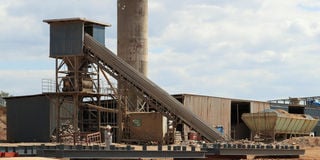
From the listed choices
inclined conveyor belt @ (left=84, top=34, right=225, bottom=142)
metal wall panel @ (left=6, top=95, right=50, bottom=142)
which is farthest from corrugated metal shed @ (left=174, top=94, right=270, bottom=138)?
metal wall panel @ (left=6, top=95, right=50, bottom=142)

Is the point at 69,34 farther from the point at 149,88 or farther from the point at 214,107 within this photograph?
the point at 214,107

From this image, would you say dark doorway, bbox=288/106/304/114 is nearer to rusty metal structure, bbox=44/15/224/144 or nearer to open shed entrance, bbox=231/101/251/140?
open shed entrance, bbox=231/101/251/140

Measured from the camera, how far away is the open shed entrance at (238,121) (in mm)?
72438

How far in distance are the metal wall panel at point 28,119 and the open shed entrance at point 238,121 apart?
20372 mm

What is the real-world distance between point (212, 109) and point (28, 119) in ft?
57.1

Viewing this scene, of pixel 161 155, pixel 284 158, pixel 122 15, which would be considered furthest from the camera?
pixel 122 15

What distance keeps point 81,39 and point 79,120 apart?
700 centimetres

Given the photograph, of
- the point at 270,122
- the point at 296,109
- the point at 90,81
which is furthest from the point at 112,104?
the point at 296,109

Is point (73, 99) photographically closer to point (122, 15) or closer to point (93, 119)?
point (93, 119)

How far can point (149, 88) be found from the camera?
58281 millimetres

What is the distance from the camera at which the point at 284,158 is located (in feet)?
145

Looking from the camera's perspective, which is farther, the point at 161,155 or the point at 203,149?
the point at 203,149

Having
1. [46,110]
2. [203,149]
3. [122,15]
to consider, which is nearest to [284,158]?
[203,149]

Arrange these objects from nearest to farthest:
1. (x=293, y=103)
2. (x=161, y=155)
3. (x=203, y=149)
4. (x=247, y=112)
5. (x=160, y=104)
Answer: (x=161, y=155)
(x=203, y=149)
(x=160, y=104)
(x=247, y=112)
(x=293, y=103)
